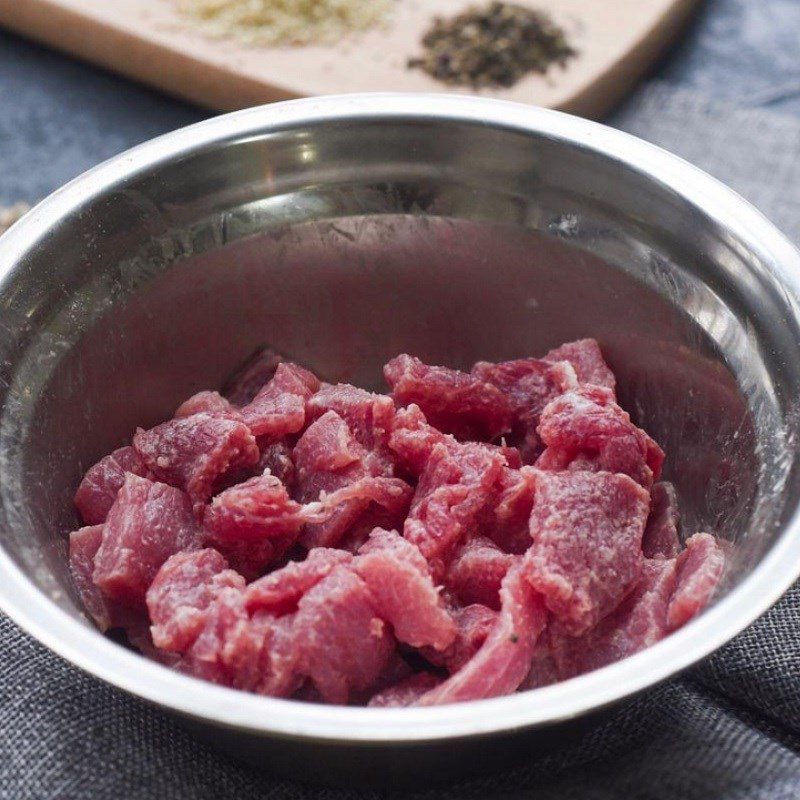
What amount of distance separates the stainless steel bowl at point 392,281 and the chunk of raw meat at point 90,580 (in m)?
0.06

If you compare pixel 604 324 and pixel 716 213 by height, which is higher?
pixel 716 213

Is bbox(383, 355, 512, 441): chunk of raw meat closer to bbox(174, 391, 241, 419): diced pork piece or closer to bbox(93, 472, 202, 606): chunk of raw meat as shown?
bbox(174, 391, 241, 419): diced pork piece

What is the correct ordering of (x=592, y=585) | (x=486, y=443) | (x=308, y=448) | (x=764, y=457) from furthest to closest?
1. (x=486, y=443)
2. (x=308, y=448)
3. (x=764, y=457)
4. (x=592, y=585)

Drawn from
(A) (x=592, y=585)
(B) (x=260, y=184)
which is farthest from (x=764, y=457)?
(B) (x=260, y=184)

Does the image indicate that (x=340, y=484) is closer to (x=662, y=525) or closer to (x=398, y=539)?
(x=398, y=539)

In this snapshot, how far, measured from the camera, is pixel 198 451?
2.46m

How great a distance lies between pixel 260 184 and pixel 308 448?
2.56 ft

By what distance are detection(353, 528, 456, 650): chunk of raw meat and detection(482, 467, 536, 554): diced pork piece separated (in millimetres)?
328

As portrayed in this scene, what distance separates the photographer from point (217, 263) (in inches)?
113

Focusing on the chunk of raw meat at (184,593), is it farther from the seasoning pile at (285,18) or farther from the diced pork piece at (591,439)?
the seasoning pile at (285,18)

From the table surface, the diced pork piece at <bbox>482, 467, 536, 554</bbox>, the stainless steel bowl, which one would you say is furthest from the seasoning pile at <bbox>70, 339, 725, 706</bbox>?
the table surface

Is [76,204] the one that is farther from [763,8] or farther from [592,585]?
[763,8]

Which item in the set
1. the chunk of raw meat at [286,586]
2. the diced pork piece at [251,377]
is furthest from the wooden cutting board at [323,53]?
the chunk of raw meat at [286,586]

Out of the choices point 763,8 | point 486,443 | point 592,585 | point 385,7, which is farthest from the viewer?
point 763,8
